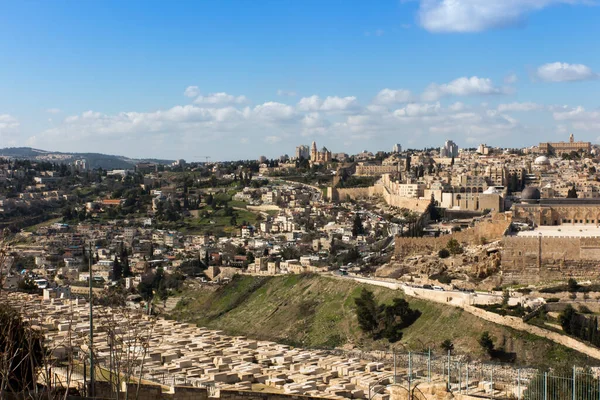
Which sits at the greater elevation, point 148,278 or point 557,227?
point 557,227

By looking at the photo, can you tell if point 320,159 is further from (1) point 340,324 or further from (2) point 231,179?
(1) point 340,324

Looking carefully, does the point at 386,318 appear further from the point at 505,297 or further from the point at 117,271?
the point at 117,271

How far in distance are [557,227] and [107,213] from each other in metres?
50.5

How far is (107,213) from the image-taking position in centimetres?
7575

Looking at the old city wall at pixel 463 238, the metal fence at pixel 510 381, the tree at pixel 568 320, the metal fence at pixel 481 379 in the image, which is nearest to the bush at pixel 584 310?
the tree at pixel 568 320

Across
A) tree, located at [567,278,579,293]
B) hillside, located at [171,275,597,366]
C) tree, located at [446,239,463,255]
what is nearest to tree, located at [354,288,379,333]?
hillside, located at [171,275,597,366]

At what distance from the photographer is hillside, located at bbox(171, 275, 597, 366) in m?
22.6

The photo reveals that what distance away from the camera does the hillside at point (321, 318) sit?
22562 millimetres

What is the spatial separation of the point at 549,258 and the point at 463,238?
517cm

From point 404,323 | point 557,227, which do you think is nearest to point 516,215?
point 557,227

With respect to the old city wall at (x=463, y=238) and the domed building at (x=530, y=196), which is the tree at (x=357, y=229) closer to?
the domed building at (x=530, y=196)

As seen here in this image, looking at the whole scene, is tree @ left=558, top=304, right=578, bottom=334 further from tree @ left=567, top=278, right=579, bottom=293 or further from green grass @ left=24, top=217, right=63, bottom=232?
green grass @ left=24, top=217, right=63, bottom=232

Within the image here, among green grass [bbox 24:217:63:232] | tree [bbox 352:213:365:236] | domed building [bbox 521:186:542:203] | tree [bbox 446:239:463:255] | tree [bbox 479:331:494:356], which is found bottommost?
green grass [bbox 24:217:63:232]

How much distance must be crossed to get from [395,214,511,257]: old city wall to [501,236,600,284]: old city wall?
9.55ft
